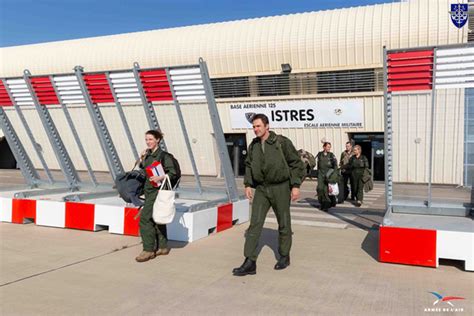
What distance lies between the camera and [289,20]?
22234 mm

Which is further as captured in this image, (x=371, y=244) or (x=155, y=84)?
(x=155, y=84)

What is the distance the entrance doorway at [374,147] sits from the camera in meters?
21.1

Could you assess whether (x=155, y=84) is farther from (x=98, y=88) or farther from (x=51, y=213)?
(x=51, y=213)

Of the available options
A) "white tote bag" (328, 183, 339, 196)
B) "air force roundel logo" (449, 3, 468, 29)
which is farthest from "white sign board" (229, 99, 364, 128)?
"white tote bag" (328, 183, 339, 196)

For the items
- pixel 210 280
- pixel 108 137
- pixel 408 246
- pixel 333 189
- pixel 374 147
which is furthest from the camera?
pixel 374 147

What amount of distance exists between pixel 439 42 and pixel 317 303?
59.1 feet

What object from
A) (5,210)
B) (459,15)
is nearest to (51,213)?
Result: (5,210)

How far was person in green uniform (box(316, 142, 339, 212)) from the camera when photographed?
10.0m

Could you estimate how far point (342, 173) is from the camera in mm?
11852

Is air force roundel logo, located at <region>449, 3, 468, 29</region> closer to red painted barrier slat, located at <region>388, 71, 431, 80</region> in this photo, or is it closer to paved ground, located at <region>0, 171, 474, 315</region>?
red painted barrier slat, located at <region>388, 71, 431, 80</region>

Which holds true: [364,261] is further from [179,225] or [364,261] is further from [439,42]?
[439,42]

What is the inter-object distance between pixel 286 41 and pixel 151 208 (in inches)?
692

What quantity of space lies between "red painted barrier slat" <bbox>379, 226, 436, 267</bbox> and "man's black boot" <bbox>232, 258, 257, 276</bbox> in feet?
5.44

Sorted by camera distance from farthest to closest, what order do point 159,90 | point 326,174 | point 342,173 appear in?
1. point 342,173
2. point 326,174
3. point 159,90
